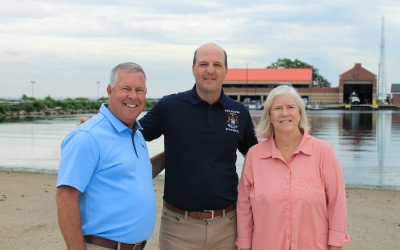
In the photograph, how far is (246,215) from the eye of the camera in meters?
3.31

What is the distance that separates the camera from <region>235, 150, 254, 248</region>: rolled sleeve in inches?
130

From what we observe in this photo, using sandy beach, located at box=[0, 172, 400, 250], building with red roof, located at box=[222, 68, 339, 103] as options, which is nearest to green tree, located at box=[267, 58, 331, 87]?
building with red roof, located at box=[222, 68, 339, 103]

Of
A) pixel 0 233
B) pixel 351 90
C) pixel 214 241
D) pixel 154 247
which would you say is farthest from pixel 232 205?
pixel 351 90

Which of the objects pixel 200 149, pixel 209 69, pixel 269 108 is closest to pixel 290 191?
pixel 269 108

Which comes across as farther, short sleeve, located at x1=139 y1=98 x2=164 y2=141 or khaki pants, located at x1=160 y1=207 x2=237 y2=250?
short sleeve, located at x1=139 y1=98 x2=164 y2=141

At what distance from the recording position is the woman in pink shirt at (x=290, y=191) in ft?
9.93

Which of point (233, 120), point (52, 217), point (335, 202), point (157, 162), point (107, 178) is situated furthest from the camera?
point (52, 217)

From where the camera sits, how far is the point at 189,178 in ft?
11.2

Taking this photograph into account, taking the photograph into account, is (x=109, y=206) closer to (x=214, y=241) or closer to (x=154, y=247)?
(x=214, y=241)

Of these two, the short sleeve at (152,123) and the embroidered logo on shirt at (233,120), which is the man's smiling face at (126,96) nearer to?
the short sleeve at (152,123)

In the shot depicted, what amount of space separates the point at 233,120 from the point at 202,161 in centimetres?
53

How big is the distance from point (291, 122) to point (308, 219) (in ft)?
2.63

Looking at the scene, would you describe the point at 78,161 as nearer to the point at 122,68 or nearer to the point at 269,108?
the point at 122,68

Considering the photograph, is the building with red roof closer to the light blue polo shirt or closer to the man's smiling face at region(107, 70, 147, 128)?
the man's smiling face at region(107, 70, 147, 128)
